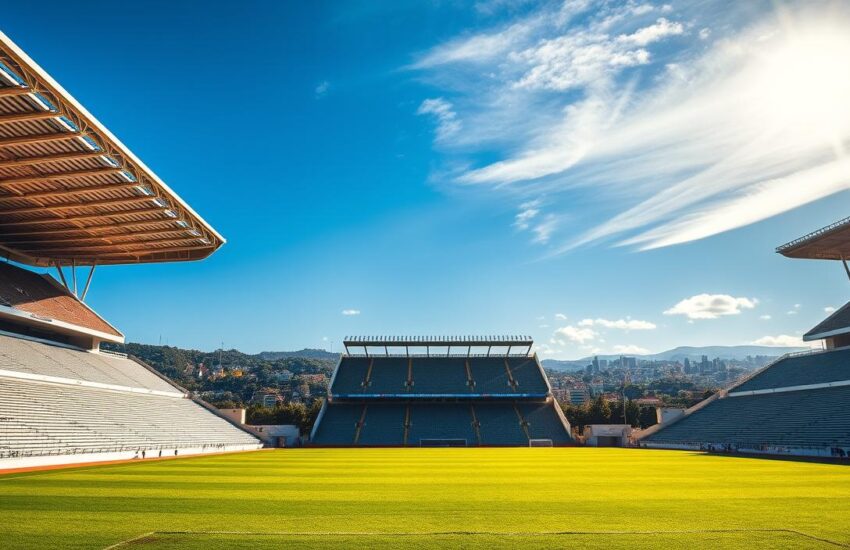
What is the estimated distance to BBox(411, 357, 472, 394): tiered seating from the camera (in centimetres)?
5859

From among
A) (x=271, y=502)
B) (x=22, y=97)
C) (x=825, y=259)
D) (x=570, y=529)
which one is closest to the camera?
(x=570, y=529)

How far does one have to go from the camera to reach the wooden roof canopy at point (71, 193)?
2142 centimetres

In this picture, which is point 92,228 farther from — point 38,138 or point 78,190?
point 38,138

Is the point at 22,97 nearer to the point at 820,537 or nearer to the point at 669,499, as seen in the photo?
the point at 669,499

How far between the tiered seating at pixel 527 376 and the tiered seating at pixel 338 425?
1790cm

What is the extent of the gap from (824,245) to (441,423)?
38225 mm

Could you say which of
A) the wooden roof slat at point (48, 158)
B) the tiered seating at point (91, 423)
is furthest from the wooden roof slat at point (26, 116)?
the tiered seating at point (91, 423)

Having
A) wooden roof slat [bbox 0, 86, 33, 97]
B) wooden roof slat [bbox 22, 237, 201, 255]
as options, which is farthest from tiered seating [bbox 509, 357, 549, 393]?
wooden roof slat [bbox 0, 86, 33, 97]

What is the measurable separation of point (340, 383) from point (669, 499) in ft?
161

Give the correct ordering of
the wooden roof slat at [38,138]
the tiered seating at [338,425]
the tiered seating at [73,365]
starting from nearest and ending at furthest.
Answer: the wooden roof slat at [38,138], the tiered seating at [73,365], the tiered seating at [338,425]

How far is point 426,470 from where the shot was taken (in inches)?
901

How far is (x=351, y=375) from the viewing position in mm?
61094

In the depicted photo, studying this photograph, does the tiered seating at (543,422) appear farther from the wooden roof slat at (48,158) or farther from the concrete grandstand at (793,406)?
the wooden roof slat at (48,158)

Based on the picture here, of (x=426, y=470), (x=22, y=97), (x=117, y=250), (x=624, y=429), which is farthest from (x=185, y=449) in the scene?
(x=624, y=429)
